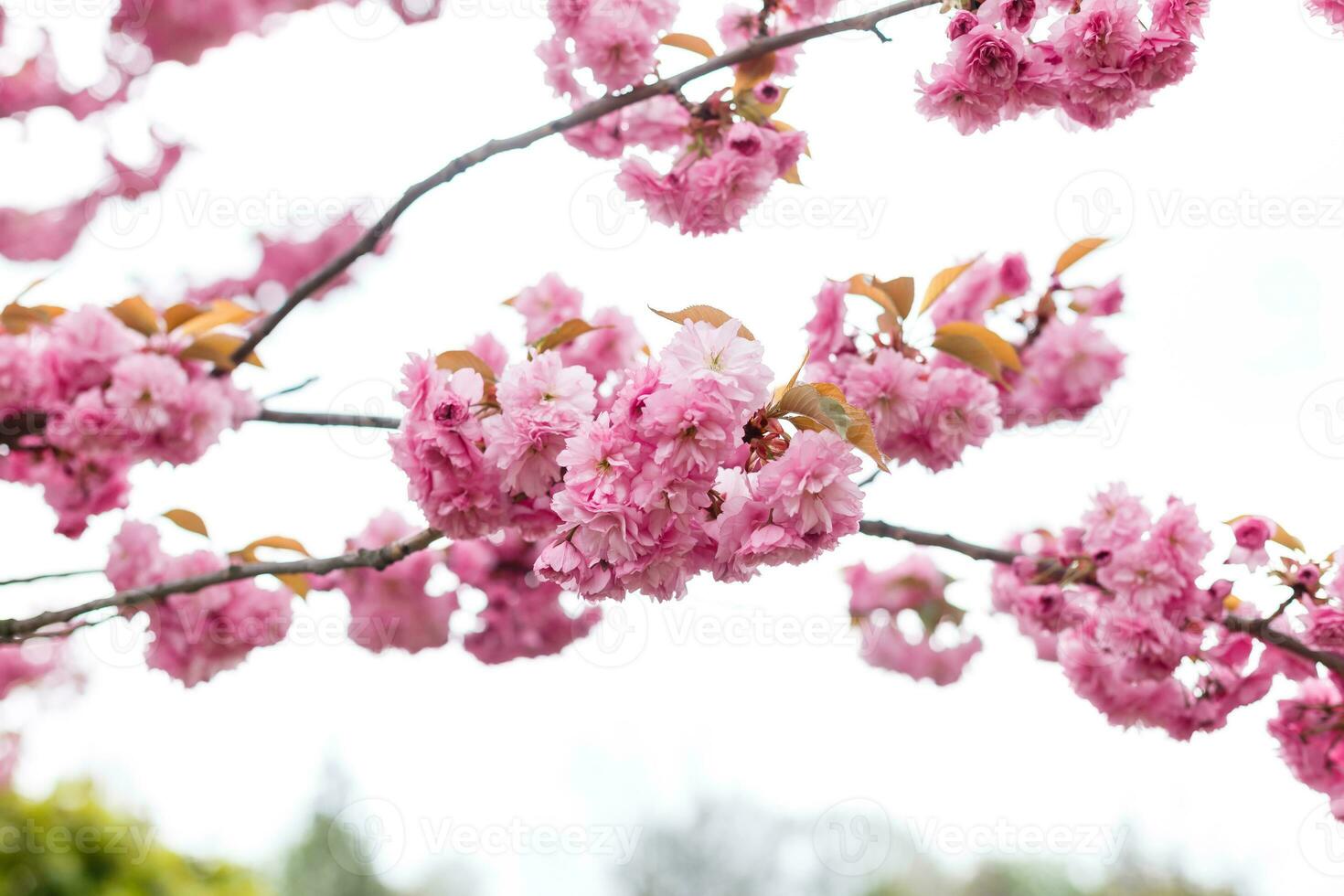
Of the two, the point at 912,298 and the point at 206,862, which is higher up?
the point at 912,298

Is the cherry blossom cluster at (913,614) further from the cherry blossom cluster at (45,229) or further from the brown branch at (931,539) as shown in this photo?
the cherry blossom cluster at (45,229)

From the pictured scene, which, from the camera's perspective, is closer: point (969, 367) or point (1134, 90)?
point (1134, 90)

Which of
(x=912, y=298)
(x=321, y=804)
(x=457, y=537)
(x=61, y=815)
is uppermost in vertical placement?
(x=912, y=298)

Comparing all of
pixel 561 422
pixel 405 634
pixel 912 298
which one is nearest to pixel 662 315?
pixel 561 422

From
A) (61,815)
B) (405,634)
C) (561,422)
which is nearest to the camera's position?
(561,422)

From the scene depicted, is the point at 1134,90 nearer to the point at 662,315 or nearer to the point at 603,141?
the point at 662,315

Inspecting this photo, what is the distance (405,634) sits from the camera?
226 cm

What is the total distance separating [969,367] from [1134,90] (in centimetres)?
50

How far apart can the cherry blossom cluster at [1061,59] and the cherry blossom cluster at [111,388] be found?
1205 millimetres

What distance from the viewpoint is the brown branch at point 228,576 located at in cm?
125

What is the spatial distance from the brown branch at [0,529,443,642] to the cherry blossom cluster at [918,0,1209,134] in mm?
841

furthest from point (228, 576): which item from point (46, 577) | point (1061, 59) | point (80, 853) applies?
point (80, 853)

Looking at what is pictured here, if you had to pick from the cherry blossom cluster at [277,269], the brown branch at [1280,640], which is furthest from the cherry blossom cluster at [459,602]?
the cherry blossom cluster at [277,269]

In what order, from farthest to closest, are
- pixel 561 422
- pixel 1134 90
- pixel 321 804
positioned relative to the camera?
1. pixel 321 804
2. pixel 1134 90
3. pixel 561 422
